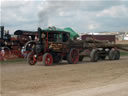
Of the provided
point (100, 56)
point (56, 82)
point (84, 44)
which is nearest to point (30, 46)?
point (84, 44)

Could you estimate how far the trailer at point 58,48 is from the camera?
15938 millimetres

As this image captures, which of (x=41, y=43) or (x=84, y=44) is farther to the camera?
(x=84, y=44)

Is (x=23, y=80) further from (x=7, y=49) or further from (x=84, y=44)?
(x=7, y=49)

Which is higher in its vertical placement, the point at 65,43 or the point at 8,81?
the point at 65,43

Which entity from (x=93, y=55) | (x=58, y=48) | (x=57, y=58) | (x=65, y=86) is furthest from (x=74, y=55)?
(x=65, y=86)

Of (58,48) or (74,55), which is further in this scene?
(74,55)

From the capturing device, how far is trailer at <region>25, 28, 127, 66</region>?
15.9 m

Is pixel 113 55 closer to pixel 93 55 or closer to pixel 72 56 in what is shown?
pixel 93 55

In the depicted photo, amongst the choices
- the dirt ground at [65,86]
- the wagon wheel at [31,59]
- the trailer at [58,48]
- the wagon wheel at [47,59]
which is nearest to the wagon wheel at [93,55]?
the trailer at [58,48]

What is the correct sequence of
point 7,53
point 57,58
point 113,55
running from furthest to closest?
point 113,55 < point 7,53 < point 57,58

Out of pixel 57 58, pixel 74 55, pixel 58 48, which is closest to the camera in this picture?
pixel 58 48

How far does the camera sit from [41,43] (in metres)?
15.9

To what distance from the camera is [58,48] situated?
1658 cm

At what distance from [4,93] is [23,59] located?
1418 cm
